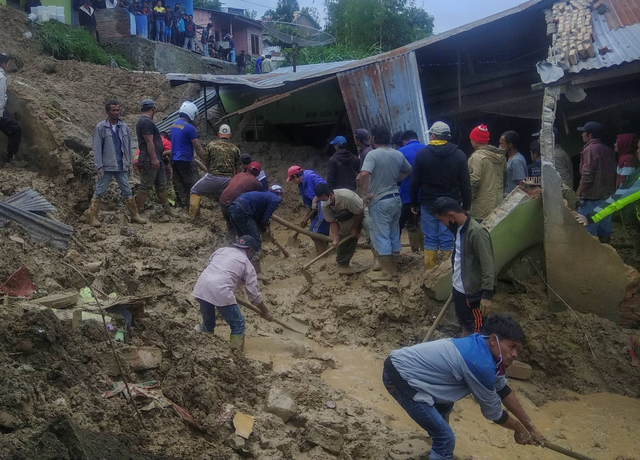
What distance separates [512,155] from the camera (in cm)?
708

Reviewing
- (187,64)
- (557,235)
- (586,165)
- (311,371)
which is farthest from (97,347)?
(187,64)

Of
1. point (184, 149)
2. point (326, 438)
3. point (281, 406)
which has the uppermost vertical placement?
point (184, 149)

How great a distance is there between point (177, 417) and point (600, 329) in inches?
169

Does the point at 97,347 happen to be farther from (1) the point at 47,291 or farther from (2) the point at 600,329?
(2) the point at 600,329

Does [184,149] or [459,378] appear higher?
[184,149]

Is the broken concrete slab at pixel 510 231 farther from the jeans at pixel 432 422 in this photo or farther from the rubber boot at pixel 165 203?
the rubber boot at pixel 165 203

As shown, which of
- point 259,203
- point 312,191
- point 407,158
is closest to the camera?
point 259,203

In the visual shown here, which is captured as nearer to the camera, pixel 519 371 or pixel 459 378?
pixel 459 378

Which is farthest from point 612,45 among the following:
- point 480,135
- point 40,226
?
point 40,226

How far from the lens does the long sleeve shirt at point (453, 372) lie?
3.51m

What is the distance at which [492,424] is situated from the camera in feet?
16.2

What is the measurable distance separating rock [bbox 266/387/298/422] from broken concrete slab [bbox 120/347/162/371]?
90cm

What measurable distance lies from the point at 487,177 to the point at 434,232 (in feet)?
3.00

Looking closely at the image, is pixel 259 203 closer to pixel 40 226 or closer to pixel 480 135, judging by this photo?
pixel 40 226
